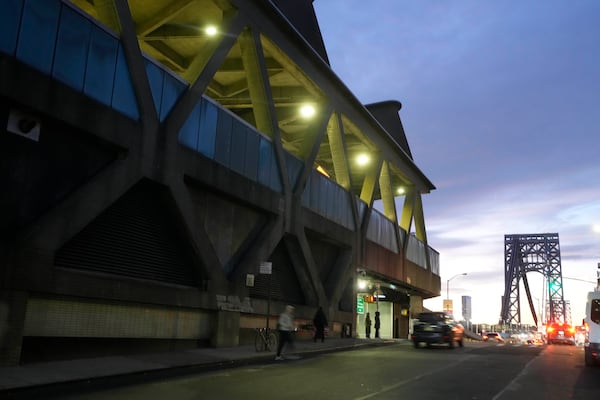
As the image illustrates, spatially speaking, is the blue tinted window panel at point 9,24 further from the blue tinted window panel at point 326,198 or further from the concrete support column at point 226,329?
the blue tinted window panel at point 326,198

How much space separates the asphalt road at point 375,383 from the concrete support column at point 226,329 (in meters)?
3.86

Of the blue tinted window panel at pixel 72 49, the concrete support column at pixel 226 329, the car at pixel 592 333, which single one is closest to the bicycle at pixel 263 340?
the concrete support column at pixel 226 329

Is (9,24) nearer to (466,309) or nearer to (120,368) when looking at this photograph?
(120,368)

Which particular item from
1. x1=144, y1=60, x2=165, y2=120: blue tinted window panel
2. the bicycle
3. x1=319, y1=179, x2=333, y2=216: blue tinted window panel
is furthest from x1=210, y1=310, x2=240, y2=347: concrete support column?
x1=319, y1=179, x2=333, y2=216: blue tinted window panel

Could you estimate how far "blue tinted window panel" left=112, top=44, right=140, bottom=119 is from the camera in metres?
17.0

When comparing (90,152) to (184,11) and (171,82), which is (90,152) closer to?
(171,82)

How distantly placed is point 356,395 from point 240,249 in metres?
13.5

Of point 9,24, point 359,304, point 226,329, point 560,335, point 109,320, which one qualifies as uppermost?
point 9,24

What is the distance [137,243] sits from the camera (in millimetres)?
18031

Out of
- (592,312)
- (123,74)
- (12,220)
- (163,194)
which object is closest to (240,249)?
(163,194)

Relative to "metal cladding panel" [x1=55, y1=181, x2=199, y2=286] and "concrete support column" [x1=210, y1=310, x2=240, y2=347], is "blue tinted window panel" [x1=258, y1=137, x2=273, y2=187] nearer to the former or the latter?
"metal cladding panel" [x1=55, y1=181, x2=199, y2=286]

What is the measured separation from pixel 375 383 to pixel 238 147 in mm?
13309

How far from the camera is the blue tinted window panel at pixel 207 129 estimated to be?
21.1 metres

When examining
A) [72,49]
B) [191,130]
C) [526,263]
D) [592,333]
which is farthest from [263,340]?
[526,263]
